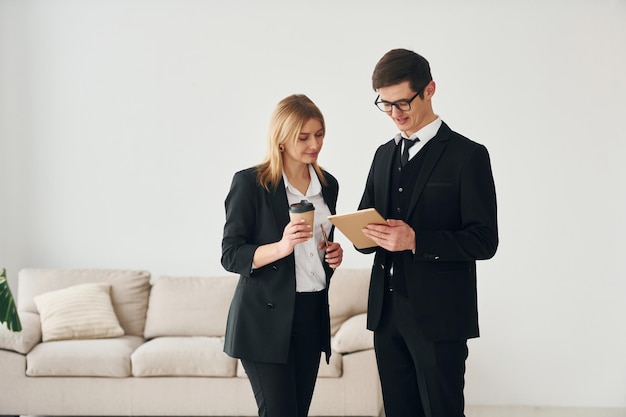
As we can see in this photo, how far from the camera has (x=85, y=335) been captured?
15.5 ft

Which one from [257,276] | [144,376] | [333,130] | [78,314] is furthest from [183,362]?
[257,276]

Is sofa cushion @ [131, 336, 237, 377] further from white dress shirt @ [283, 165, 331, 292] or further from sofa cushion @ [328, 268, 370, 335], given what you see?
white dress shirt @ [283, 165, 331, 292]

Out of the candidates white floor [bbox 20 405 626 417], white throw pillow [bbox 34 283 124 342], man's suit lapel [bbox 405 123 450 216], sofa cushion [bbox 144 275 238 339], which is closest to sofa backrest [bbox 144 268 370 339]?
sofa cushion [bbox 144 275 238 339]

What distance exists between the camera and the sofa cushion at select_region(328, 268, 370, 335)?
484 cm

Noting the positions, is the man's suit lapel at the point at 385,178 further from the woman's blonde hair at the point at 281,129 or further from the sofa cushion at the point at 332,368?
the sofa cushion at the point at 332,368

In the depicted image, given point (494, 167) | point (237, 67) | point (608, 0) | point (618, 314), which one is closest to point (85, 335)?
point (237, 67)

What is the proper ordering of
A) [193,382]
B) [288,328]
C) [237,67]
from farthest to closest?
[237,67], [193,382], [288,328]

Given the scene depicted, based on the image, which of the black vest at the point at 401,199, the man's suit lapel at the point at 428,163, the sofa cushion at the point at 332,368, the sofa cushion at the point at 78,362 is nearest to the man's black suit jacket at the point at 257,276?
the black vest at the point at 401,199

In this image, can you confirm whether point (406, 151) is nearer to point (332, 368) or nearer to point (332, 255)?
point (332, 255)

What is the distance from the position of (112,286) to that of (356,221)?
3.04 metres

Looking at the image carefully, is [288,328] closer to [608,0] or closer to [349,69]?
[349,69]

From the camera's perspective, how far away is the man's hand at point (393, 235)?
95.6 inches

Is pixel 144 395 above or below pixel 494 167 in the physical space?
below

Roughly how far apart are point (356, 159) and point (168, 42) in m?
1.56
